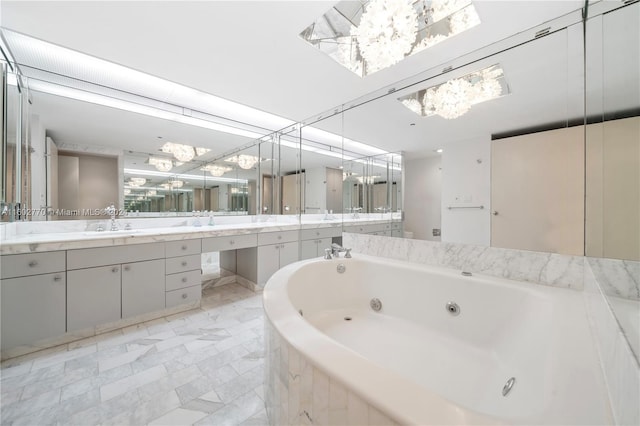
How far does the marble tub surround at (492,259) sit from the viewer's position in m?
1.26

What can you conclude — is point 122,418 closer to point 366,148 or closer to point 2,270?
point 2,270

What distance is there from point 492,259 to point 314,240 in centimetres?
236

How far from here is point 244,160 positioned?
11.7ft

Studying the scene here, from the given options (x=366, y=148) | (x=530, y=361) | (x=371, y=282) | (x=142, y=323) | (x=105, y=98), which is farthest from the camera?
(x=366, y=148)

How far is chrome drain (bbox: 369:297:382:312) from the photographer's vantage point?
6.29 ft

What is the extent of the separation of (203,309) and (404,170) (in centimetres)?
256

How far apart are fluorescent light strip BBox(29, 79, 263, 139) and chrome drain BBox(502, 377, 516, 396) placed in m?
3.63


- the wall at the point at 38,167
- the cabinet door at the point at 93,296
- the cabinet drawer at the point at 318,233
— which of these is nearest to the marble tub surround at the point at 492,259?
the cabinet drawer at the point at 318,233

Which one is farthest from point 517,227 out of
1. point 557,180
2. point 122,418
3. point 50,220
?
point 50,220

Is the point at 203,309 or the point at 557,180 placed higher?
the point at 557,180

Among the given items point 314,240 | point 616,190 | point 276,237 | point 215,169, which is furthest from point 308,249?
point 616,190

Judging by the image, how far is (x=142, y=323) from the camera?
2.12 meters

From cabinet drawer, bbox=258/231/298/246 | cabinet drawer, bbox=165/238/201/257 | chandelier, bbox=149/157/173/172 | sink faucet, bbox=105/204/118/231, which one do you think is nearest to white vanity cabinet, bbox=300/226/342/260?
cabinet drawer, bbox=258/231/298/246

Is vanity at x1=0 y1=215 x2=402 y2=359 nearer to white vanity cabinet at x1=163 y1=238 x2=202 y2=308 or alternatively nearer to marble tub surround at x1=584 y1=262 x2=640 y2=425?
white vanity cabinet at x1=163 y1=238 x2=202 y2=308
